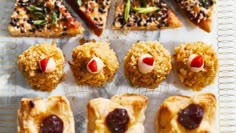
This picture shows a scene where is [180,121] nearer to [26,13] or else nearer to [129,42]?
[129,42]

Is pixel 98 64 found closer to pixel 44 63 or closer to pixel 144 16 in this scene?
pixel 44 63

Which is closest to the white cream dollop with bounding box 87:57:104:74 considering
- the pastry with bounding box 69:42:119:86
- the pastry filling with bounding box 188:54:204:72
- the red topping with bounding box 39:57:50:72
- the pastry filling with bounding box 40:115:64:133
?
the pastry with bounding box 69:42:119:86

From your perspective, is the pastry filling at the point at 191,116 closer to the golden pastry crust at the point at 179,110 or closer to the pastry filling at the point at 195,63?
the golden pastry crust at the point at 179,110

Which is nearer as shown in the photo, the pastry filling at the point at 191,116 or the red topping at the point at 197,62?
the pastry filling at the point at 191,116

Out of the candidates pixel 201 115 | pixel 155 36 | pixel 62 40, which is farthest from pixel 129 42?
pixel 201 115

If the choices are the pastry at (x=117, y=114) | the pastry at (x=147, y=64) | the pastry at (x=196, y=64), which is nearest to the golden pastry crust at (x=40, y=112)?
the pastry at (x=117, y=114)

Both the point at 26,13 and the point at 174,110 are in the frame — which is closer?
the point at 174,110
